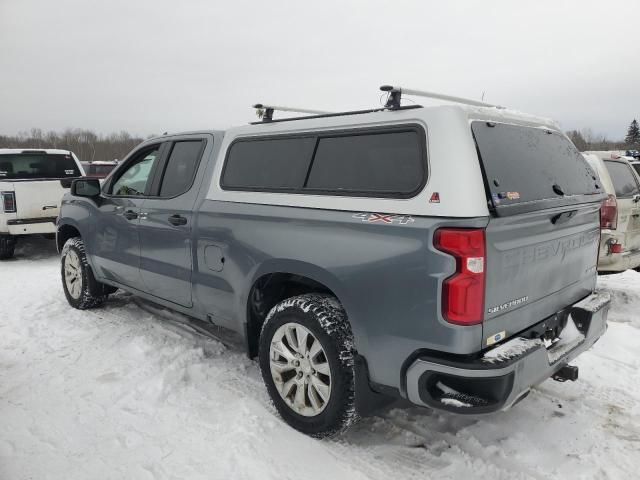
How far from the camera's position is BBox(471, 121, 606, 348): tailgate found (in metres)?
2.43

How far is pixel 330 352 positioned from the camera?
2.78m

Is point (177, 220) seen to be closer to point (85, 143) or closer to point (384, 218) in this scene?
point (384, 218)

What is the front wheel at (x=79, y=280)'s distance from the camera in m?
5.33

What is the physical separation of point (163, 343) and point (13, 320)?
202 centimetres

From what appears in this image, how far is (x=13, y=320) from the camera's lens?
5.20m

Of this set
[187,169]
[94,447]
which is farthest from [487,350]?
[187,169]

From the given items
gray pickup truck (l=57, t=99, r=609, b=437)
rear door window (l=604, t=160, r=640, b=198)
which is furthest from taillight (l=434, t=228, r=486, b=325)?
rear door window (l=604, t=160, r=640, b=198)

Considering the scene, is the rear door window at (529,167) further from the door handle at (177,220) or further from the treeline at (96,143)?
the treeline at (96,143)

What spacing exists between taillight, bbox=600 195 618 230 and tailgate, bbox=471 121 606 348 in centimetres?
252

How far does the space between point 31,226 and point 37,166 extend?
1259mm

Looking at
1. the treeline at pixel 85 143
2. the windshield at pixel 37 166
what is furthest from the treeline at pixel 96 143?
the windshield at pixel 37 166

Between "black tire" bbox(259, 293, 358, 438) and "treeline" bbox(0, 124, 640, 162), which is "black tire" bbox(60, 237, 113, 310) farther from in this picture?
"treeline" bbox(0, 124, 640, 162)

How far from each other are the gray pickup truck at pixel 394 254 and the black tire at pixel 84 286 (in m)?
1.90

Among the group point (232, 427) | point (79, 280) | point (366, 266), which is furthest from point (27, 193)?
point (366, 266)
